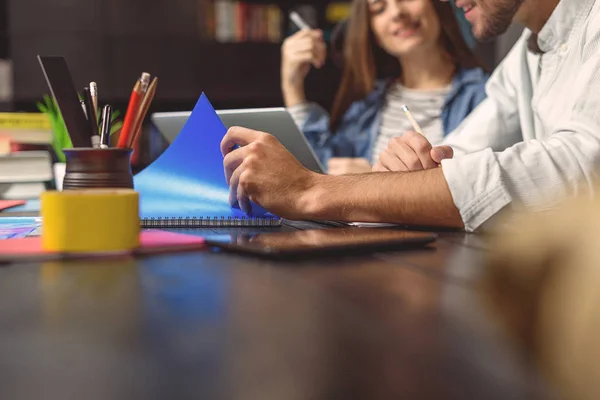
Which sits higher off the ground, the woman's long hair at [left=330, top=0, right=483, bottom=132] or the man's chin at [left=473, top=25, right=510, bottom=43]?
the woman's long hair at [left=330, top=0, right=483, bottom=132]

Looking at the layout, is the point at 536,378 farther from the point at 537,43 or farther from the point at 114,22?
the point at 114,22

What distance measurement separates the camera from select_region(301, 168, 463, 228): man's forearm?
849 millimetres

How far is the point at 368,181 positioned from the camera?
0.89 metres

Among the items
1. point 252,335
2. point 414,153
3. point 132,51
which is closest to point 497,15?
point 414,153

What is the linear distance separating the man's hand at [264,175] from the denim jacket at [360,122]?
152 cm

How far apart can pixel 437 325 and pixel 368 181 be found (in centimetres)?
54

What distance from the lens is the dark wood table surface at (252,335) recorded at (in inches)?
10.3

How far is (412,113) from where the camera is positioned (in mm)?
2438

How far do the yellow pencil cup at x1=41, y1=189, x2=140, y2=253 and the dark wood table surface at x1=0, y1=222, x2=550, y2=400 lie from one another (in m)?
0.06

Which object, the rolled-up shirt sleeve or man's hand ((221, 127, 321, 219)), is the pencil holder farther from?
the rolled-up shirt sleeve

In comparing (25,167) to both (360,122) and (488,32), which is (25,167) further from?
(360,122)

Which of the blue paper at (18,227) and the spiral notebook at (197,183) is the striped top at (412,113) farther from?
the blue paper at (18,227)

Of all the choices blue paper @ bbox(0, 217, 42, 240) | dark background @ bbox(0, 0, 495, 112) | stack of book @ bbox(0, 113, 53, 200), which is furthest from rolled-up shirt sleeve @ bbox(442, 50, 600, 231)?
dark background @ bbox(0, 0, 495, 112)

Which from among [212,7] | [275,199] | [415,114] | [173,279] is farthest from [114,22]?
[173,279]
